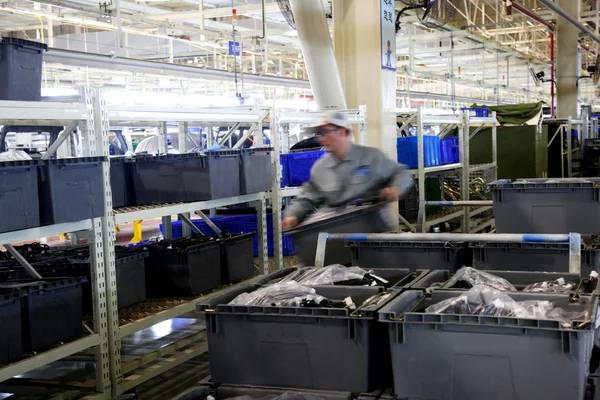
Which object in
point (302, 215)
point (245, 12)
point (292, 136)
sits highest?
point (245, 12)

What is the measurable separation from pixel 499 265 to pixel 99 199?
246 centimetres

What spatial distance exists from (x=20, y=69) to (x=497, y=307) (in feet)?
8.67

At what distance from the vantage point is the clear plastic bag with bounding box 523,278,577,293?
2923mm

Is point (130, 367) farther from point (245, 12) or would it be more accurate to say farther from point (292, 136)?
point (292, 136)

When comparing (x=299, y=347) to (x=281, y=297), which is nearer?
(x=299, y=347)

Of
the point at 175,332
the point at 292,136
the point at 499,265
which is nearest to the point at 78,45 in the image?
the point at 292,136

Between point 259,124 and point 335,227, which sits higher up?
point 259,124

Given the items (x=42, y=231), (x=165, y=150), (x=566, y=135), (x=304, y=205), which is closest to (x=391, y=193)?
(x=304, y=205)

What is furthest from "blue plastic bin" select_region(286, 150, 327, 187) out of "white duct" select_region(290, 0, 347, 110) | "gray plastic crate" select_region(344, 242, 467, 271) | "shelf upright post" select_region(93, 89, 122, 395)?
"shelf upright post" select_region(93, 89, 122, 395)

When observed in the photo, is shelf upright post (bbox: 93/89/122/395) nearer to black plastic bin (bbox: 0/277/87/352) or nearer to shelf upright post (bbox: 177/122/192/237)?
black plastic bin (bbox: 0/277/87/352)

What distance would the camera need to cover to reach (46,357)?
3445mm

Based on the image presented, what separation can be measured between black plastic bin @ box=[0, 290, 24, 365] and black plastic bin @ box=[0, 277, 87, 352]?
0.24 feet

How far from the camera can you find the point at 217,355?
2.72m

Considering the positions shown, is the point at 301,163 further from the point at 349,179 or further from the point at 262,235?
the point at 349,179
